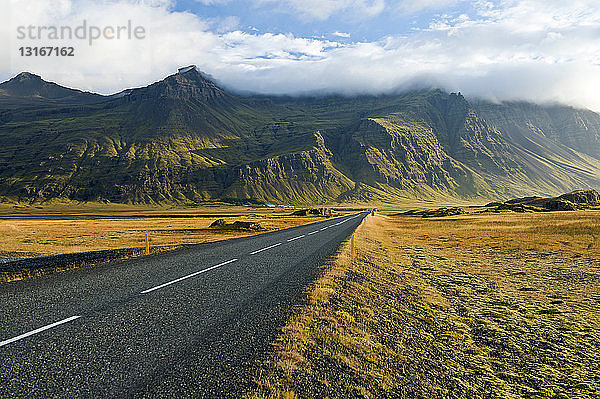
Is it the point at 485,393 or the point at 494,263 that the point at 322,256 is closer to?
the point at 494,263

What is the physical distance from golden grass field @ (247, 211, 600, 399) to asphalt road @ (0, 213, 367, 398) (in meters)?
0.78

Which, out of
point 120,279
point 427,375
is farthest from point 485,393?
point 120,279

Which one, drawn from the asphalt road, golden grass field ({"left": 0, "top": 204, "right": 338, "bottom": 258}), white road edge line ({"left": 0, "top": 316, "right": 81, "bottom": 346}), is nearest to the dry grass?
golden grass field ({"left": 0, "top": 204, "right": 338, "bottom": 258})

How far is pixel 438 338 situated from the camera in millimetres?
8508

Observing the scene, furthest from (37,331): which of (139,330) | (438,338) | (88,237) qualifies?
(88,237)

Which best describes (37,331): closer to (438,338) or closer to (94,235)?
(438,338)

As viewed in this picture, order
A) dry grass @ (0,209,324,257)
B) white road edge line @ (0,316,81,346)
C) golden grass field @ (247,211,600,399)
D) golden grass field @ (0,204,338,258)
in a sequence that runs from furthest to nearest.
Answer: golden grass field @ (0,204,338,258), dry grass @ (0,209,324,257), white road edge line @ (0,316,81,346), golden grass field @ (247,211,600,399)

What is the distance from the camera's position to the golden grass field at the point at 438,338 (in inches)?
239

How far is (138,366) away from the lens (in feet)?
19.4

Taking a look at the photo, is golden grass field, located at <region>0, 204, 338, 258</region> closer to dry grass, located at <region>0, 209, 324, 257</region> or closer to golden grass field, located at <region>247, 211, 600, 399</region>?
dry grass, located at <region>0, 209, 324, 257</region>

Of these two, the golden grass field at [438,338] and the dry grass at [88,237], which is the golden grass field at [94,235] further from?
the golden grass field at [438,338]

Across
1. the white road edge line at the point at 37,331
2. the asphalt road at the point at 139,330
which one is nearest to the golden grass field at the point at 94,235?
the asphalt road at the point at 139,330

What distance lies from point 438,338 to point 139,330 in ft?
22.5

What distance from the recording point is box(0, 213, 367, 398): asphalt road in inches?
211
